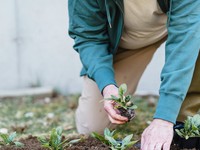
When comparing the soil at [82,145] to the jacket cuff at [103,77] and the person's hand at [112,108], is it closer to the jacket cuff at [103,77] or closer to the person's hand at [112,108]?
the person's hand at [112,108]

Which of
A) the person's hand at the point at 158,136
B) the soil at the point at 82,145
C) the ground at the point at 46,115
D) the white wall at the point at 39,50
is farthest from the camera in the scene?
the white wall at the point at 39,50

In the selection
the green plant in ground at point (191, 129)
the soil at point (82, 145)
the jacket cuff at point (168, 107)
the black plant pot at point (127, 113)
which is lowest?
the soil at point (82, 145)

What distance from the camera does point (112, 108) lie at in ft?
7.79

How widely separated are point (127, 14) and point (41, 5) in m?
1.98

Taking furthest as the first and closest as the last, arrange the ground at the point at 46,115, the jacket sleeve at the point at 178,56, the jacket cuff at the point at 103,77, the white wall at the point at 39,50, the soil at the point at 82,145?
the white wall at the point at 39,50, the ground at the point at 46,115, the jacket cuff at the point at 103,77, the soil at the point at 82,145, the jacket sleeve at the point at 178,56

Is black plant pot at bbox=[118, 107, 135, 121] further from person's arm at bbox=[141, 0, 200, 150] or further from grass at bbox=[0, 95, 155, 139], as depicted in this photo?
grass at bbox=[0, 95, 155, 139]

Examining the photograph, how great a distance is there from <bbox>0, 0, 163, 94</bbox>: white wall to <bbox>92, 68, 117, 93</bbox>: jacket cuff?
1.93 m

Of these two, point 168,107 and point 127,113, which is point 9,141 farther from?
point 168,107

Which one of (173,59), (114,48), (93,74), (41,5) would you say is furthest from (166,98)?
(41,5)

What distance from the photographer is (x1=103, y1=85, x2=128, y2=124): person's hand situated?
7.67ft

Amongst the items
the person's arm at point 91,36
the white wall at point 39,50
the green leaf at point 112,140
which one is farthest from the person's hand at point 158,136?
the white wall at point 39,50

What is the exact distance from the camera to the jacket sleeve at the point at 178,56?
2.30 metres

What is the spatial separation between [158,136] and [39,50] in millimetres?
2604

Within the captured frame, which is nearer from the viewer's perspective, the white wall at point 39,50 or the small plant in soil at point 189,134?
the small plant in soil at point 189,134
